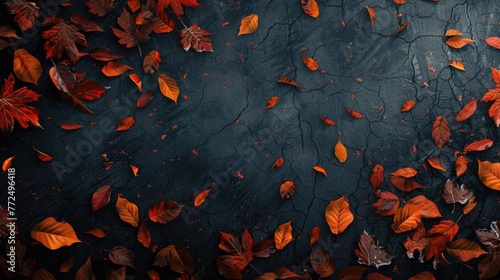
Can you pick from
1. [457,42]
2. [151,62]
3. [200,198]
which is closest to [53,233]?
[200,198]

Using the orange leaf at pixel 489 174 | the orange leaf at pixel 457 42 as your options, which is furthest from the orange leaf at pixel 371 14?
the orange leaf at pixel 489 174

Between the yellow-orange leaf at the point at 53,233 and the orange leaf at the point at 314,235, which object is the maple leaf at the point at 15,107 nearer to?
the yellow-orange leaf at the point at 53,233

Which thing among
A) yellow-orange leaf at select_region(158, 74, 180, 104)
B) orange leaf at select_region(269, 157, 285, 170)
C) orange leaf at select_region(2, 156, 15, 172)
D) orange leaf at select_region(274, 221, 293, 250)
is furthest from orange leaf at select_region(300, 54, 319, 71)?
orange leaf at select_region(2, 156, 15, 172)

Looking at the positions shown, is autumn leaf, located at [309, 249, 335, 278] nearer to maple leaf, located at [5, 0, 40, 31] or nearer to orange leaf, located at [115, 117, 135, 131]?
orange leaf, located at [115, 117, 135, 131]

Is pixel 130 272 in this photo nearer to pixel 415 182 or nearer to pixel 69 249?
pixel 69 249

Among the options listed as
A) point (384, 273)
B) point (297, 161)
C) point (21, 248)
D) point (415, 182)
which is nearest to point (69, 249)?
point (21, 248)

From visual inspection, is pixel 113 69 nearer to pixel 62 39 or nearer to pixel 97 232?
pixel 62 39
